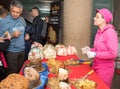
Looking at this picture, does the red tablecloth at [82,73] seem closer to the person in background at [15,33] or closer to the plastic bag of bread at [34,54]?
the plastic bag of bread at [34,54]

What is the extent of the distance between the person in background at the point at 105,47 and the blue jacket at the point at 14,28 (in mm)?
1213

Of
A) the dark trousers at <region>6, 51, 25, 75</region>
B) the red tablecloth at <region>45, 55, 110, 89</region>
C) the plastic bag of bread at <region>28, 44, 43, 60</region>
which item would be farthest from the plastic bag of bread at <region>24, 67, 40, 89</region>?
the dark trousers at <region>6, 51, 25, 75</region>

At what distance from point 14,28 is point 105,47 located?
4.76 ft

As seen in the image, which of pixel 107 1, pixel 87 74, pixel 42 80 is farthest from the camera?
pixel 107 1

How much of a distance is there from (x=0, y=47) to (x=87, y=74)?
1496 mm

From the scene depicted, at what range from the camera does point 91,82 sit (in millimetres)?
→ 2621

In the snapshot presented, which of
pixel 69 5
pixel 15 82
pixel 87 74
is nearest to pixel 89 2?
pixel 69 5

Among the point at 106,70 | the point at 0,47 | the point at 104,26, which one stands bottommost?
the point at 106,70

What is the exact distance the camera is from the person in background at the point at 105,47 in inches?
130

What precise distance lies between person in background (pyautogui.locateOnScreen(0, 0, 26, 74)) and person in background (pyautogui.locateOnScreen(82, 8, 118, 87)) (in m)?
1.20

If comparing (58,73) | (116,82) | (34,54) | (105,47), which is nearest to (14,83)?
(58,73)

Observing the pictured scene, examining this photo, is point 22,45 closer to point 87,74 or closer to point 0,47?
point 0,47

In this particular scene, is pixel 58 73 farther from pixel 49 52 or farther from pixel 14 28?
pixel 14 28

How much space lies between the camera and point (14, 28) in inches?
156
